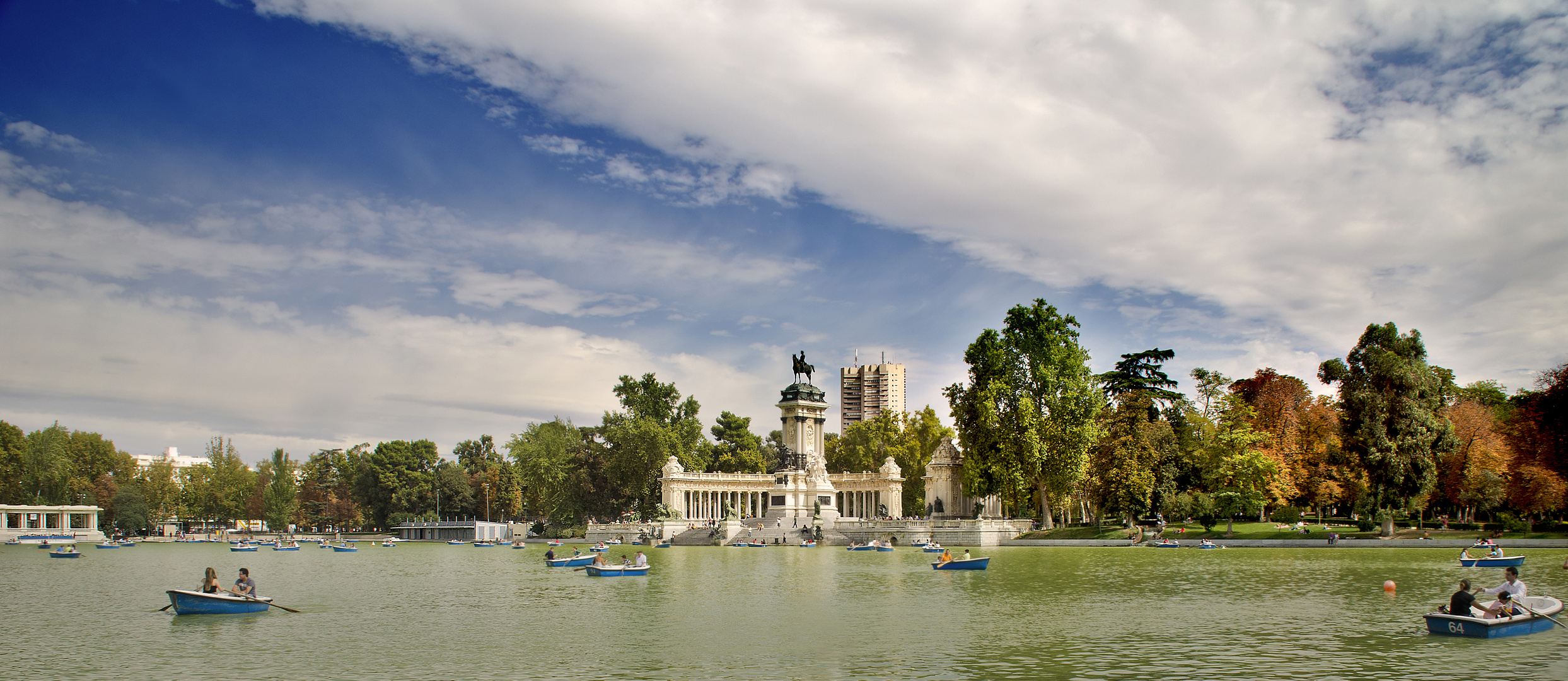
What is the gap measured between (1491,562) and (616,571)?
106 feet

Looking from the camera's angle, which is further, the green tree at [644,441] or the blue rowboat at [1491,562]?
the green tree at [644,441]

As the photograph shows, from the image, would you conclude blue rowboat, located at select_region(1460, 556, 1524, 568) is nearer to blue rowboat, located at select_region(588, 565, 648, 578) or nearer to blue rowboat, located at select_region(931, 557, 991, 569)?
blue rowboat, located at select_region(931, 557, 991, 569)

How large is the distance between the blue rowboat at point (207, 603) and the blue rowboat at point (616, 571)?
51.8ft

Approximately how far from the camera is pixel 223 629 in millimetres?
24047

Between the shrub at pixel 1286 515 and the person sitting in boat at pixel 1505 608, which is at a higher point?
the person sitting in boat at pixel 1505 608

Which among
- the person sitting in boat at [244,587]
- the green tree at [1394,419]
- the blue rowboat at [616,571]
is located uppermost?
the green tree at [1394,419]

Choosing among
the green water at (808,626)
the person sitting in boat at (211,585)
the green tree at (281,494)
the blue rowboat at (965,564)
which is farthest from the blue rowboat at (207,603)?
the green tree at (281,494)

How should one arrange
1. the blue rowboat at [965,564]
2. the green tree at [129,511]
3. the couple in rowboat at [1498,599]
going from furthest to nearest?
the green tree at [129,511] → the blue rowboat at [965,564] → the couple in rowboat at [1498,599]

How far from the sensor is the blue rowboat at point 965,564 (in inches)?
1588

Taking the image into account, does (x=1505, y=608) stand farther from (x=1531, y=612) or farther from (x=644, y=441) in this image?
(x=644, y=441)

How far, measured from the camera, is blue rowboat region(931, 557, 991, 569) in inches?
1588

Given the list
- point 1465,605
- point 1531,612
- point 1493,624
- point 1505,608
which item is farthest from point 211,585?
point 1531,612

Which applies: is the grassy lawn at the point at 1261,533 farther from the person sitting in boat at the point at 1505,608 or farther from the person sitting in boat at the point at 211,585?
the person sitting in boat at the point at 211,585

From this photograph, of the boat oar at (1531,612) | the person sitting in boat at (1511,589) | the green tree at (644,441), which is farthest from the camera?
the green tree at (644,441)
